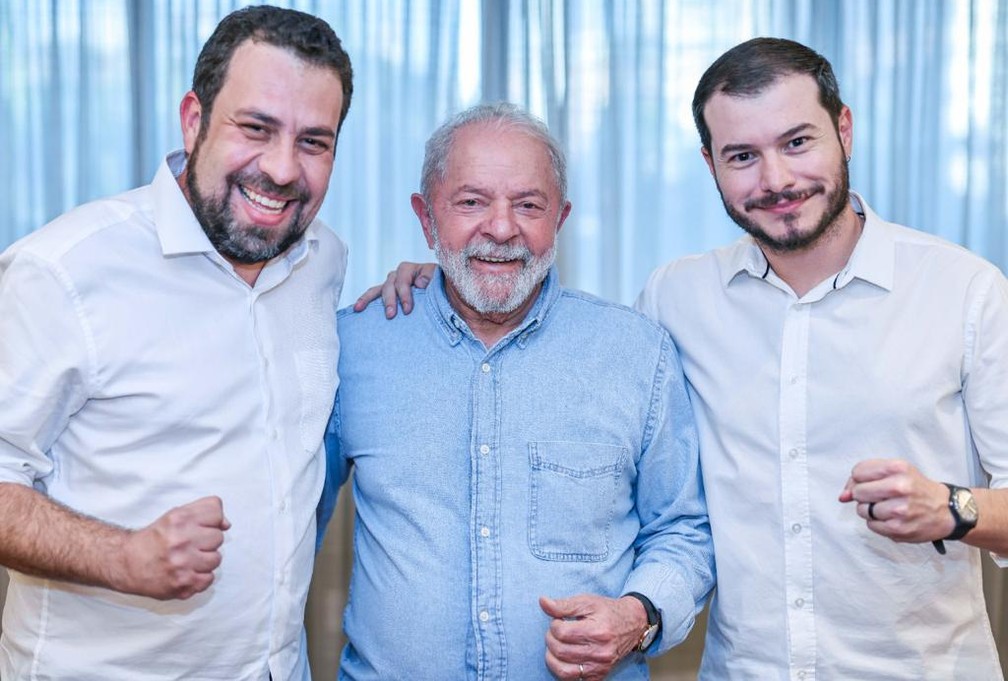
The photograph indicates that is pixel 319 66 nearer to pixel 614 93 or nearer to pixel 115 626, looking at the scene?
pixel 115 626

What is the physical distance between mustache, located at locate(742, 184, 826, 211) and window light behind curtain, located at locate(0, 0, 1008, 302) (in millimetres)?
2101

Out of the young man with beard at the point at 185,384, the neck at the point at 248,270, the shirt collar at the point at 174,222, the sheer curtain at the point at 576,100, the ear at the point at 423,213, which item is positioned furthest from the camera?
the sheer curtain at the point at 576,100

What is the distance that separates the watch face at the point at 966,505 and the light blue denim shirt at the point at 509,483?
46 centimetres

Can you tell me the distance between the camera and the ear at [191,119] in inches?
68.5

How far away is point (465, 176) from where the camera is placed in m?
1.97

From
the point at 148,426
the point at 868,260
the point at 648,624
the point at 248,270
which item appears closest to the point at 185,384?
the point at 148,426

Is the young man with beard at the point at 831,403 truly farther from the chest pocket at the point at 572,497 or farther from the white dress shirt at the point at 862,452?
the chest pocket at the point at 572,497

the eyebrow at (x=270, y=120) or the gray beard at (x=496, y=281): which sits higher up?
the eyebrow at (x=270, y=120)

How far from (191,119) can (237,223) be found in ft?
0.66

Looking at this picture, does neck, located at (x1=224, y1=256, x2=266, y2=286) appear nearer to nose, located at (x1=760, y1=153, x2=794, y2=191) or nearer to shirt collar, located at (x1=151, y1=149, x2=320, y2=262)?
shirt collar, located at (x1=151, y1=149, x2=320, y2=262)

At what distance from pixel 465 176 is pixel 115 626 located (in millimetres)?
962

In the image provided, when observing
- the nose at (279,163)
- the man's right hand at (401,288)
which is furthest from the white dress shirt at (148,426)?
the man's right hand at (401,288)

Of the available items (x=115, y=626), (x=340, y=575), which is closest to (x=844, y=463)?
(x=115, y=626)

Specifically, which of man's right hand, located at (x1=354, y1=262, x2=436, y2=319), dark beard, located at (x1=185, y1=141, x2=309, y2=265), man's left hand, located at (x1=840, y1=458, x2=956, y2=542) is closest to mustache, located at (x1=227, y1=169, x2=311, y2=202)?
dark beard, located at (x1=185, y1=141, x2=309, y2=265)
